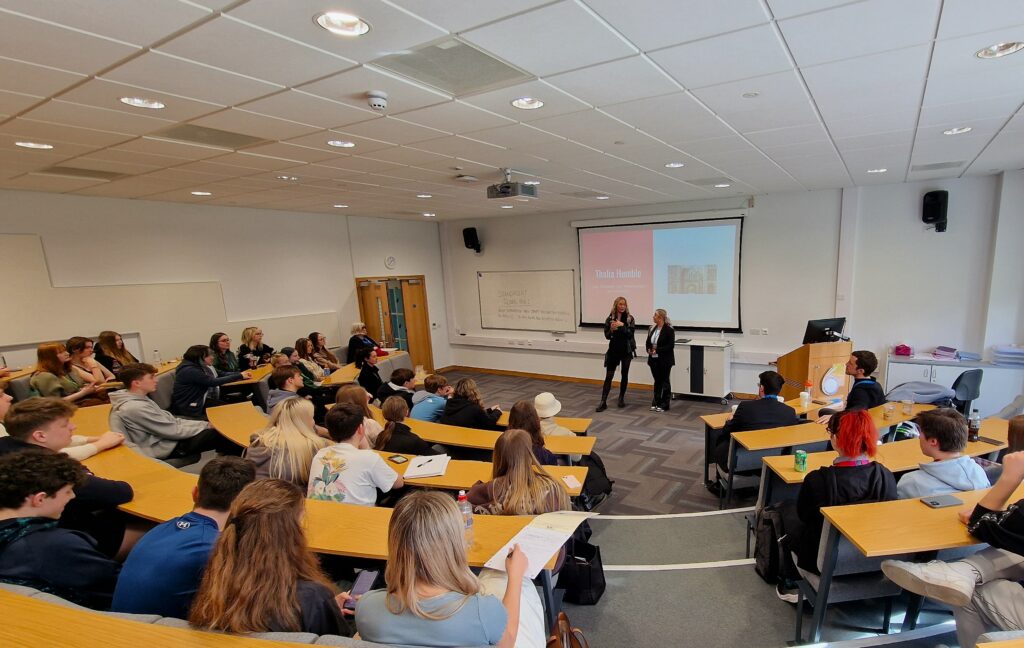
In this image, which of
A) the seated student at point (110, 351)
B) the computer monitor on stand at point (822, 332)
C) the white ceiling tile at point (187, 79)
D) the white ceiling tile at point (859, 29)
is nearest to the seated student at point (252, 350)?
the seated student at point (110, 351)

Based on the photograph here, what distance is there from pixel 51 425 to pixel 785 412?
5107 mm

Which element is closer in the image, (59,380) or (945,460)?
(945,460)

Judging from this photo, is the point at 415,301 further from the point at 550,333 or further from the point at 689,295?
the point at 689,295

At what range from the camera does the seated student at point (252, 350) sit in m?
6.35

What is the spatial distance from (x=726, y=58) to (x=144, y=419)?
14.8ft

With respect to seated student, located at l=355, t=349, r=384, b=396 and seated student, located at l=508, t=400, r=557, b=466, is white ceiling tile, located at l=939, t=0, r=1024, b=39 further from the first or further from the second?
seated student, located at l=355, t=349, r=384, b=396

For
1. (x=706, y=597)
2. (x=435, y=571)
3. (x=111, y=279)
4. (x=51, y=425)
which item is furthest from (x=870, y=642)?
(x=111, y=279)

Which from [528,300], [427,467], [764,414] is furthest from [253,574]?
[528,300]

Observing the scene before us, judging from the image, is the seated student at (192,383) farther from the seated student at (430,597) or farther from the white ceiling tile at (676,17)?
the white ceiling tile at (676,17)

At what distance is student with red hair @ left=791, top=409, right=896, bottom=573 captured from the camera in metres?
2.38

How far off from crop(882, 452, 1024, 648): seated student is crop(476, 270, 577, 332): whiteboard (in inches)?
279

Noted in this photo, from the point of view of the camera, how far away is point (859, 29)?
1.88 m

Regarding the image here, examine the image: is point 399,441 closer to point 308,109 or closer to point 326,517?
point 326,517

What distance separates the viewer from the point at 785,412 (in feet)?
12.9
